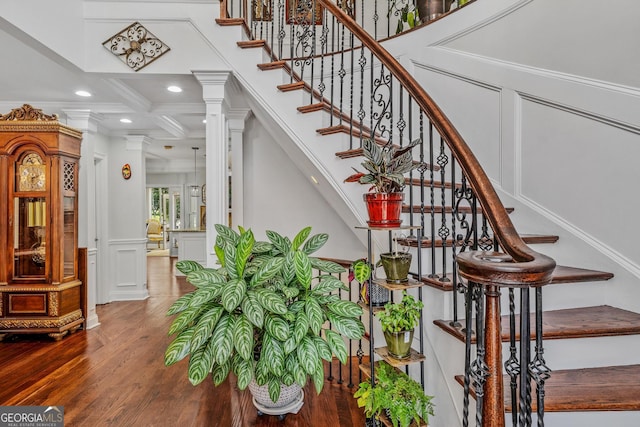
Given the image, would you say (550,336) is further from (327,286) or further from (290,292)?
(290,292)

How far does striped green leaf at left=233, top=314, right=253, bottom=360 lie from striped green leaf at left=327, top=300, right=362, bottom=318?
0.46 meters

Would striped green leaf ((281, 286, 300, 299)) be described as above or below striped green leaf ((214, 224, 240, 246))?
below

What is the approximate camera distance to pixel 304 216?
4.09 metres

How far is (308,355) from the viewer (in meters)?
1.82

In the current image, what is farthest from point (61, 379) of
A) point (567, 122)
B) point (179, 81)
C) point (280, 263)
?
point (567, 122)

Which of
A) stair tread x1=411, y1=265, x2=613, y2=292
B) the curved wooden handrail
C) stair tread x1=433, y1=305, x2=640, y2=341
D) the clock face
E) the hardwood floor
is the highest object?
the clock face

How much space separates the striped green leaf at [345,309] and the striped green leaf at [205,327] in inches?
24.3

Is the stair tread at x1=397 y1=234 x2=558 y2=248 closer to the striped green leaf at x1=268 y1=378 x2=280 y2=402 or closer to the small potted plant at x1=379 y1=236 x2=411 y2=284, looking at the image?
the small potted plant at x1=379 y1=236 x2=411 y2=284

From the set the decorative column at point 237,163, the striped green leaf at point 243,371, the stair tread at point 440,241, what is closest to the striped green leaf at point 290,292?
the striped green leaf at point 243,371

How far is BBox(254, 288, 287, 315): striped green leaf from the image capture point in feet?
5.79


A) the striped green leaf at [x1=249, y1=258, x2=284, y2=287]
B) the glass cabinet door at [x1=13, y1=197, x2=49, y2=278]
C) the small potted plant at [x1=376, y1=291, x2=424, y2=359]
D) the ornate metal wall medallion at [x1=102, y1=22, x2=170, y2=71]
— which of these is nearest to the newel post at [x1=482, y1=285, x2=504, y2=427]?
the small potted plant at [x1=376, y1=291, x2=424, y2=359]

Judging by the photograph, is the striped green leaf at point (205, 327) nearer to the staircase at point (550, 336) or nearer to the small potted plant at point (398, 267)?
the small potted plant at point (398, 267)

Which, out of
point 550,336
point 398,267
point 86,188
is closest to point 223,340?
point 398,267

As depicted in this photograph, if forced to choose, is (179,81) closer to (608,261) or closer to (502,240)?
(502,240)
